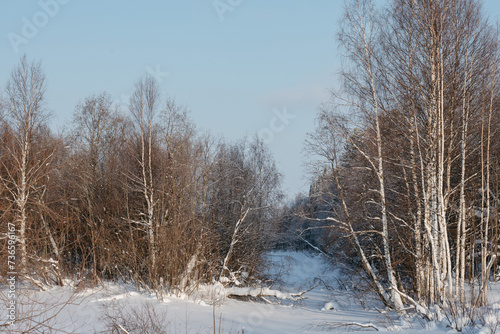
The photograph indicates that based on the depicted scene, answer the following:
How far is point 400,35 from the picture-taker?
399 inches

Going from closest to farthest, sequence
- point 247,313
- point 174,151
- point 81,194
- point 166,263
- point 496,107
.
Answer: point 496,107 → point 247,313 → point 166,263 → point 174,151 → point 81,194

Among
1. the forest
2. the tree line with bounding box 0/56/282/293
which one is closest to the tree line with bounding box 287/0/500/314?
the forest

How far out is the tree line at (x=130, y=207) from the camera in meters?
13.1

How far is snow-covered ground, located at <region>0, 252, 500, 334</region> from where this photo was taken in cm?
828

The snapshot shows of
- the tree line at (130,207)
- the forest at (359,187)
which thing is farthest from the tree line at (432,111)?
the tree line at (130,207)

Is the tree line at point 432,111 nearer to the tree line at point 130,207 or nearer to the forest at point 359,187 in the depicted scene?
the forest at point 359,187

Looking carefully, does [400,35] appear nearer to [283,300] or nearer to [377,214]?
[377,214]

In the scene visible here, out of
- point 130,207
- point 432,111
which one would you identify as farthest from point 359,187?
point 130,207

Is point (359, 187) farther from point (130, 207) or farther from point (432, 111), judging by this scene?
point (130, 207)

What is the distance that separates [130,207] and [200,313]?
24.7ft

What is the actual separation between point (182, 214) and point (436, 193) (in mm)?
8813

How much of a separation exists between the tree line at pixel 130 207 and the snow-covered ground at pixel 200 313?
2.70 ft

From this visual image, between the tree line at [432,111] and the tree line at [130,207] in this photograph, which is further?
the tree line at [130,207]

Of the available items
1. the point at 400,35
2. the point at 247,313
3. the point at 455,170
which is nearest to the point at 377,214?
the point at 455,170
